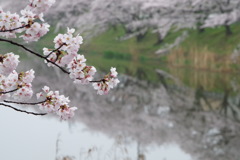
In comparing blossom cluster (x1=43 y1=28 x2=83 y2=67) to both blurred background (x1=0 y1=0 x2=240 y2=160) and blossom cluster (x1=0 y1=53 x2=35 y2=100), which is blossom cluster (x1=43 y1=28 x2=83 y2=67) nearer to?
blossom cluster (x1=0 y1=53 x2=35 y2=100)

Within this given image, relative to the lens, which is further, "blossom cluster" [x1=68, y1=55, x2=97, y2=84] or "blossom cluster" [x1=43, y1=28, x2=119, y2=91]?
"blossom cluster" [x1=68, y1=55, x2=97, y2=84]

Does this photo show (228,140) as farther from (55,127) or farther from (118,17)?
(118,17)

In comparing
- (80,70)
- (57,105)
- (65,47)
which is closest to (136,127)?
(57,105)

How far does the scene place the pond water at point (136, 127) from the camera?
6207mm

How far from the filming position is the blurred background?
646 cm

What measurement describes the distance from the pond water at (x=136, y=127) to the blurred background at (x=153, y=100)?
0.6 inches

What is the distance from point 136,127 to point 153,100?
2.73 m

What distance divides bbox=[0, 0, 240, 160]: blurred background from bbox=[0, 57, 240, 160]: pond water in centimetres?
2

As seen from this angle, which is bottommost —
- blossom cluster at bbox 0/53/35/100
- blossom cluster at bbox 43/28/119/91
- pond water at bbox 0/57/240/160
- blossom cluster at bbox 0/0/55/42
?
blossom cluster at bbox 0/53/35/100

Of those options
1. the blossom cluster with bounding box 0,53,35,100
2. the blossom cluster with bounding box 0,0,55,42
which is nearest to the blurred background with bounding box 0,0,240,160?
the blossom cluster with bounding box 0,53,35,100

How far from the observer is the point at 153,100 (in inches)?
418

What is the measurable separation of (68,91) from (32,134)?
5.02 metres

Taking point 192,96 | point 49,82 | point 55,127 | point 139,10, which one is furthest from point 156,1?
point 55,127

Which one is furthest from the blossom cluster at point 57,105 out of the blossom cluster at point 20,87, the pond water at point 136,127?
the pond water at point 136,127
